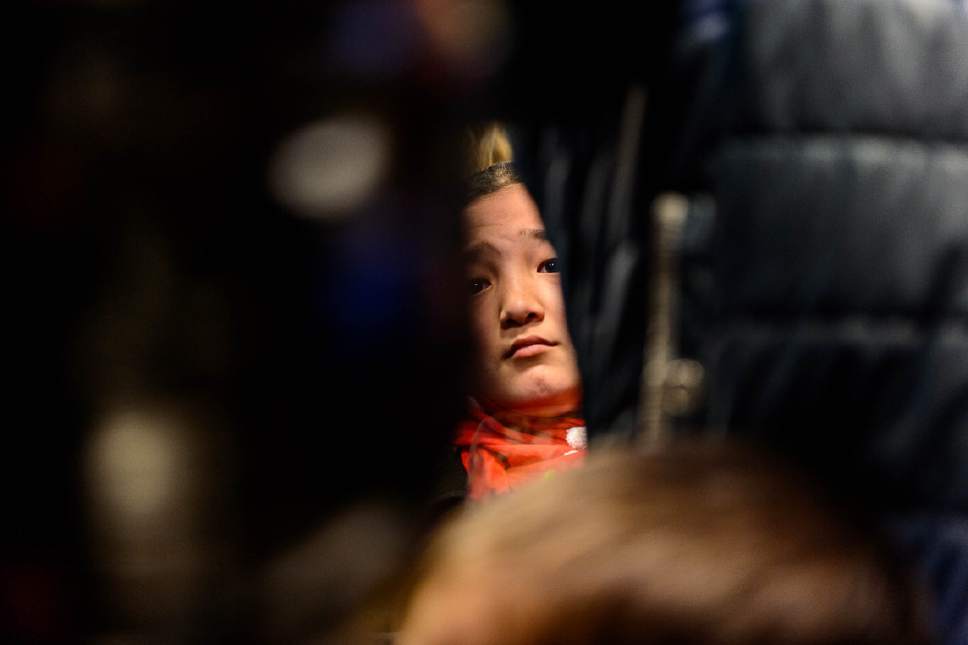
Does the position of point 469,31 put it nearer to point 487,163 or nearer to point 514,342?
point 487,163

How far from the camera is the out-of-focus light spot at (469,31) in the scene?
406 millimetres

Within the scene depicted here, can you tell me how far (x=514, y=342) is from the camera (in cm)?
50

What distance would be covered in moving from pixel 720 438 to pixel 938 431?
0.09m

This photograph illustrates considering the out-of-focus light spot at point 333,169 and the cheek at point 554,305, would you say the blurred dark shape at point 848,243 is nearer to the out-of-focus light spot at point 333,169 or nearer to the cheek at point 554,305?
the cheek at point 554,305

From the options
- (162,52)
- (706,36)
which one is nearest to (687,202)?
(706,36)

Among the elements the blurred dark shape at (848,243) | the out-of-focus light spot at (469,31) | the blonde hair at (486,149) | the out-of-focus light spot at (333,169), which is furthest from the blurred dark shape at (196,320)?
the blurred dark shape at (848,243)

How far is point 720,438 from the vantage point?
319 mm

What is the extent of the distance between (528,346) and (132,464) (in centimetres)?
82

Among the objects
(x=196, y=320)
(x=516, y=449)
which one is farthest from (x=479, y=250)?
(x=196, y=320)

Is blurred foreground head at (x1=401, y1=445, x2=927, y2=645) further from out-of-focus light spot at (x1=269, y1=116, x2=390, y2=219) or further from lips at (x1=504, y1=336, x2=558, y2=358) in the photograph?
out-of-focus light spot at (x1=269, y1=116, x2=390, y2=219)

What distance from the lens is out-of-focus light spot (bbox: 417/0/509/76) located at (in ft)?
1.33

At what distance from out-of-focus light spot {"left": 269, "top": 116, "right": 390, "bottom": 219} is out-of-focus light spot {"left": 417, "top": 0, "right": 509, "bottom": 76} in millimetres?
211

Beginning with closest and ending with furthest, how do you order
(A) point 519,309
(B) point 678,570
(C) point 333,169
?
1. (B) point 678,570
2. (A) point 519,309
3. (C) point 333,169

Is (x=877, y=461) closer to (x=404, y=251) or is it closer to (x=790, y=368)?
(x=790, y=368)
